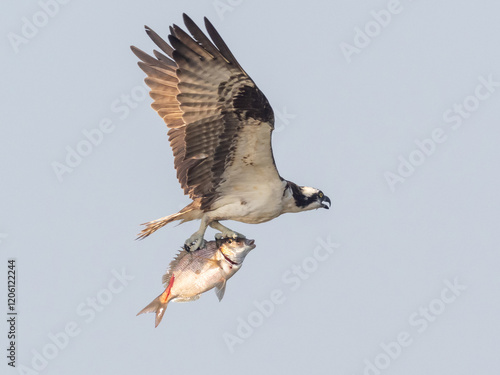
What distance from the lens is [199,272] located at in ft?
38.5

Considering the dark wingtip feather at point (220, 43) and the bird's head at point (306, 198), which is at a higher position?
the dark wingtip feather at point (220, 43)

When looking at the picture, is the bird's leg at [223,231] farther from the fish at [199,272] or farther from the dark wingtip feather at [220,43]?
the dark wingtip feather at [220,43]

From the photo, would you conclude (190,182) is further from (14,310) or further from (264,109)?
(14,310)

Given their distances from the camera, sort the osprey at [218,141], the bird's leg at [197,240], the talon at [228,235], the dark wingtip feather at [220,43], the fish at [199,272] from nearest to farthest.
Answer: the dark wingtip feather at [220,43]
the fish at [199,272]
the osprey at [218,141]
the bird's leg at [197,240]
the talon at [228,235]

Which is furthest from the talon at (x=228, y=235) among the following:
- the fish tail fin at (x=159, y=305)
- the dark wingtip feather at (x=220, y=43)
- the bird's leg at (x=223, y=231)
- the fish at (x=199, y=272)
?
the dark wingtip feather at (x=220, y=43)

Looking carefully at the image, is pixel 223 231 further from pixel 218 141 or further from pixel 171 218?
pixel 218 141

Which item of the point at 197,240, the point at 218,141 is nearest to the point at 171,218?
the point at 197,240

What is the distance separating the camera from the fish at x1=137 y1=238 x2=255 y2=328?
11672mm

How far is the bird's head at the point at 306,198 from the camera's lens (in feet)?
43.1

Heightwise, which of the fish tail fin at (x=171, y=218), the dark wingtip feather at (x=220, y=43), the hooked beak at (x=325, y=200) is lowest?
the hooked beak at (x=325, y=200)

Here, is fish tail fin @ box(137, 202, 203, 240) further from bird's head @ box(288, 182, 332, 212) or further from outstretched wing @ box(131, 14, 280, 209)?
bird's head @ box(288, 182, 332, 212)

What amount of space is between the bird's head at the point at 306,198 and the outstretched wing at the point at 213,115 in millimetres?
460

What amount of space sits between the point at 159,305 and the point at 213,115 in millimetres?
2208

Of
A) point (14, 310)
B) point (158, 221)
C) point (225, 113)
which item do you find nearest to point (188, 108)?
point (225, 113)
